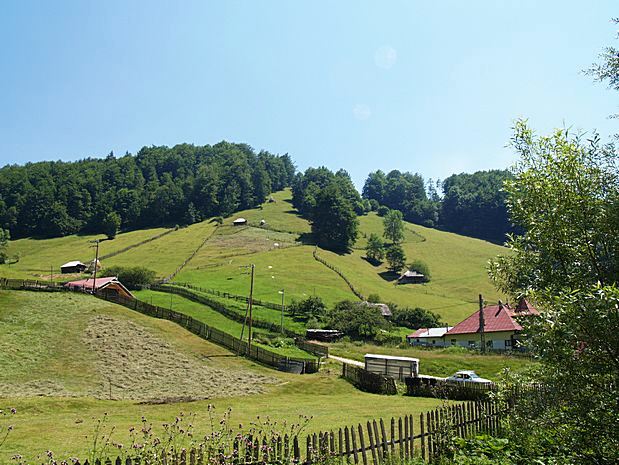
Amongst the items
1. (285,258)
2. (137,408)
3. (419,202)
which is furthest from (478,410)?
(419,202)

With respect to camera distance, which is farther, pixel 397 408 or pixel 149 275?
pixel 149 275

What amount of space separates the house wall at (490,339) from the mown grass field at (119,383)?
2231 cm

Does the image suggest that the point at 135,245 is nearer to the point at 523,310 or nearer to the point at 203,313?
the point at 203,313

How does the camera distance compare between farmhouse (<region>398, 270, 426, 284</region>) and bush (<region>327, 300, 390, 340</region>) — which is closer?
bush (<region>327, 300, 390, 340</region>)

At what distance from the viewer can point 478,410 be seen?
13742 millimetres

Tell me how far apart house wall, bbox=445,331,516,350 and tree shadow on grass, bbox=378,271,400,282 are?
150 feet

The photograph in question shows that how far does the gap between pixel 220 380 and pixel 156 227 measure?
116 m

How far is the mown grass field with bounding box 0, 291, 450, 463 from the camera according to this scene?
19.4 m

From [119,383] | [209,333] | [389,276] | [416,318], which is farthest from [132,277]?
[389,276]

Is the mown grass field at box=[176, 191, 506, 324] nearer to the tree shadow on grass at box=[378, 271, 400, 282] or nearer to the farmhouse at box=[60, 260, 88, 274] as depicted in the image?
the tree shadow on grass at box=[378, 271, 400, 282]

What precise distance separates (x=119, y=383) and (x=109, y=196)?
442 feet

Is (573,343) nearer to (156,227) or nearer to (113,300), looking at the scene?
(113,300)

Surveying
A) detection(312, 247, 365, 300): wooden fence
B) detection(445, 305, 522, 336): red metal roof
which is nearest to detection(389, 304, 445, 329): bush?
detection(312, 247, 365, 300): wooden fence

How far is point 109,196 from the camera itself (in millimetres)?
154375
